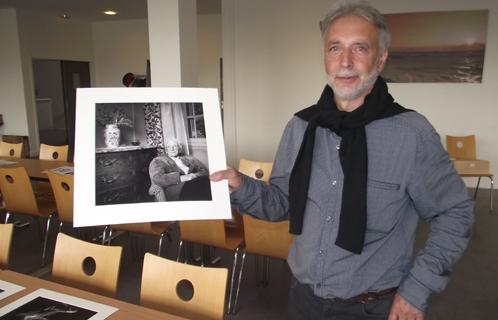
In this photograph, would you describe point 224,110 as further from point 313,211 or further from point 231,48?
point 313,211

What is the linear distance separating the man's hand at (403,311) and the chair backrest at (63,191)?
263 centimetres

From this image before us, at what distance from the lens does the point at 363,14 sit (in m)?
1.12

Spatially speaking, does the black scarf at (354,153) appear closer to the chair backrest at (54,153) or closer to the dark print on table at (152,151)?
the dark print on table at (152,151)

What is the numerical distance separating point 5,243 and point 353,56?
1869 mm

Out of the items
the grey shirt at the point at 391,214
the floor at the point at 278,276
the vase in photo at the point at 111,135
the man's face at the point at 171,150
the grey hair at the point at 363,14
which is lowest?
the floor at the point at 278,276

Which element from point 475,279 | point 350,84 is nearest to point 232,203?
point 350,84

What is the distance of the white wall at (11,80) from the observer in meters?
7.45

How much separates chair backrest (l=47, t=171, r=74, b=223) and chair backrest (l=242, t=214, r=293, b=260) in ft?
4.97

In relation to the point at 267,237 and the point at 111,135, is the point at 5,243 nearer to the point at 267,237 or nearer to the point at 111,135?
the point at 111,135

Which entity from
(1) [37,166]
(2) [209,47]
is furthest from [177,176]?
(2) [209,47]

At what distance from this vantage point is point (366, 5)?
44.3 inches

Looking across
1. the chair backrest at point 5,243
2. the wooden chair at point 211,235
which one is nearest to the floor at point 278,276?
the wooden chair at point 211,235

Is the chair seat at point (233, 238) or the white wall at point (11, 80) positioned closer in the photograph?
the chair seat at point (233, 238)

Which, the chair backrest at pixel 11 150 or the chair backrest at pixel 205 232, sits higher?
the chair backrest at pixel 11 150
